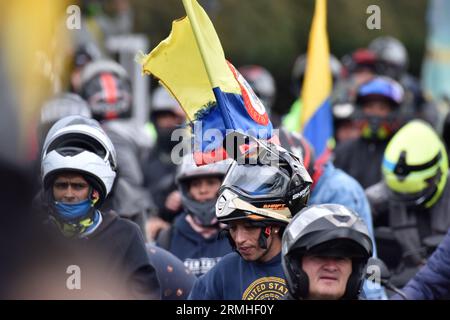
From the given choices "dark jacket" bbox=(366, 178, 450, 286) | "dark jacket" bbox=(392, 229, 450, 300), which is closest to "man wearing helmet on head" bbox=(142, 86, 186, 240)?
"dark jacket" bbox=(366, 178, 450, 286)

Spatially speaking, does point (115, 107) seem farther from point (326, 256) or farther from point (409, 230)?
point (326, 256)

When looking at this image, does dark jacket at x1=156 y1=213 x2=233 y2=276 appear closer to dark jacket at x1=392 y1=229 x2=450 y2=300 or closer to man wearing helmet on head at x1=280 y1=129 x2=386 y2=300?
man wearing helmet on head at x1=280 y1=129 x2=386 y2=300

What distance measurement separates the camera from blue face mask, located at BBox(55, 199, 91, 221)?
630 cm

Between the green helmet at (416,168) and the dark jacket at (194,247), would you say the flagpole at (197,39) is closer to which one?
→ the dark jacket at (194,247)

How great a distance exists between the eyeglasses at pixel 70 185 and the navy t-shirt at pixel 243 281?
883mm

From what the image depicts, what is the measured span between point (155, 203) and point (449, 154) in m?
2.50

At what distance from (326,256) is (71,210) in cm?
185

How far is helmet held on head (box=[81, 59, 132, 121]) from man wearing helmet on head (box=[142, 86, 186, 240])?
46 cm

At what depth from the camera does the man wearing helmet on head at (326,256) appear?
484cm

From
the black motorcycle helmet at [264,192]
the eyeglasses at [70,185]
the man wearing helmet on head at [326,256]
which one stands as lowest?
the man wearing helmet on head at [326,256]

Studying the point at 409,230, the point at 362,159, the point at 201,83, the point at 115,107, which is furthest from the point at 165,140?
the point at 201,83

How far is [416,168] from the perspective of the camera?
892 centimetres

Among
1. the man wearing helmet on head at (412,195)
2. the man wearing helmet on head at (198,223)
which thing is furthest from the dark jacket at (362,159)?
the man wearing helmet on head at (198,223)
